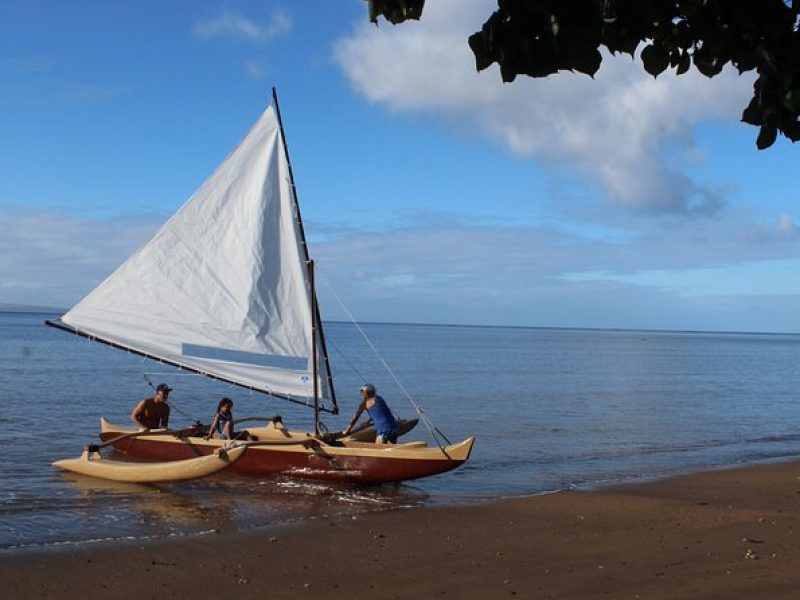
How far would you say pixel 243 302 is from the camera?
14602 mm

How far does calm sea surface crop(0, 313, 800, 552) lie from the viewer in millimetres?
13086

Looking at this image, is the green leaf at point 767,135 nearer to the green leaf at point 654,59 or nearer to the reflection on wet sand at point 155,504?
the green leaf at point 654,59

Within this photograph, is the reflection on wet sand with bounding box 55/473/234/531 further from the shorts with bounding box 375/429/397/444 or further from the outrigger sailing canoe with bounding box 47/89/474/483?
the shorts with bounding box 375/429/397/444

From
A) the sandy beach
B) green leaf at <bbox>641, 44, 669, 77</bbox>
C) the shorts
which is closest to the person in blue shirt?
the shorts

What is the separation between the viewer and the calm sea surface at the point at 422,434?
13086mm

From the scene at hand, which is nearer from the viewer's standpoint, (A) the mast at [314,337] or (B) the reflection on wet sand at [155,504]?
(B) the reflection on wet sand at [155,504]

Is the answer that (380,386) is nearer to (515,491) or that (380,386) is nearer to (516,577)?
(515,491)

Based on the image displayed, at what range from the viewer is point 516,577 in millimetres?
9008

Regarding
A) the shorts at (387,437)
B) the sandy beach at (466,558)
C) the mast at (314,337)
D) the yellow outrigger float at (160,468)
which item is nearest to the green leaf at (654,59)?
the sandy beach at (466,558)

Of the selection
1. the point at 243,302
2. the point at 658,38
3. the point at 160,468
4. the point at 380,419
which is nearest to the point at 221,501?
the point at 160,468

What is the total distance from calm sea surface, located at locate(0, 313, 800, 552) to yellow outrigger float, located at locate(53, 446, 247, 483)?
23 centimetres

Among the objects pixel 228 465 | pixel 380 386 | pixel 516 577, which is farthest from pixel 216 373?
pixel 380 386

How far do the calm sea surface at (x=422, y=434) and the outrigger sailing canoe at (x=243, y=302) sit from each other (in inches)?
32.8

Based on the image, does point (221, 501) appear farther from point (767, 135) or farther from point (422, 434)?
point (767, 135)
